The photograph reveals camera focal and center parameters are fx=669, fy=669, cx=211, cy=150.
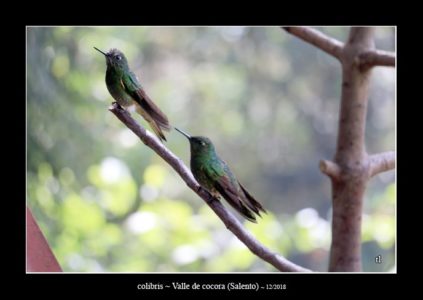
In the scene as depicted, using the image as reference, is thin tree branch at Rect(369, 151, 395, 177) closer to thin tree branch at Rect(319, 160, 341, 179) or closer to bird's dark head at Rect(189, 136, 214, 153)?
thin tree branch at Rect(319, 160, 341, 179)

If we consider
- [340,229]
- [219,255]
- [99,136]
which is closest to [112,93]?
[340,229]

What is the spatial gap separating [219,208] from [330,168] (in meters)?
0.85

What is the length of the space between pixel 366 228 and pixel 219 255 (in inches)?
54.0

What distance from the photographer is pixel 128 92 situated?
2.84m

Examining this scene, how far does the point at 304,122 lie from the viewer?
11180 mm

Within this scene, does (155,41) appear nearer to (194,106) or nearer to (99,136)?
(194,106)

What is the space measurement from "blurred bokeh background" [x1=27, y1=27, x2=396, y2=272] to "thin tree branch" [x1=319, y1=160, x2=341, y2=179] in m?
0.43

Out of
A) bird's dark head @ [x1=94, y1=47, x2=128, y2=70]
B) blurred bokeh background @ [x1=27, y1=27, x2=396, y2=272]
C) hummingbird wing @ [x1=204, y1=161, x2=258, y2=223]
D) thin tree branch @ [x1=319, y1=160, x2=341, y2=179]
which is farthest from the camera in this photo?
blurred bokeh background @ [x1=27, y1=27, x2=396, y2=272]

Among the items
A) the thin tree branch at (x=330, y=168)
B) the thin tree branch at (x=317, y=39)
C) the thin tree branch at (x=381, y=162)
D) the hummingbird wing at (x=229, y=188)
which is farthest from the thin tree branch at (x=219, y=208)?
the thin tree branch at (x=317, y=39)

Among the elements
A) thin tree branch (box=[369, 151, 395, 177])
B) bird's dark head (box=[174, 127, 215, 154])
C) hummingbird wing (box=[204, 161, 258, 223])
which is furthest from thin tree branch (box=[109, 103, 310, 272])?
thin tree branch (box=[369, 151, 395, 177])

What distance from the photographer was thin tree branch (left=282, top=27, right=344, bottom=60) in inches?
136

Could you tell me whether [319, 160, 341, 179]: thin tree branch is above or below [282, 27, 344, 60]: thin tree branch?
below
